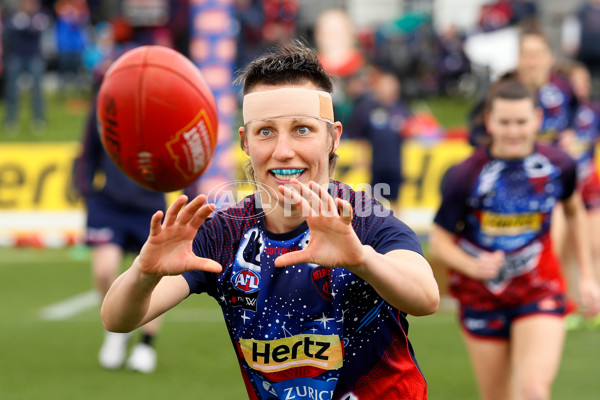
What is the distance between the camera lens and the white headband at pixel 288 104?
334 centimetres

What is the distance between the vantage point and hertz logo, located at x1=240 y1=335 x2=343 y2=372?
335 cm

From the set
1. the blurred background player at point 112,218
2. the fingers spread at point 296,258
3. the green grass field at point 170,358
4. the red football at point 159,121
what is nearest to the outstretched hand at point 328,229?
the fingers spread at point 296,258

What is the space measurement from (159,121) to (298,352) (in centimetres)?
170

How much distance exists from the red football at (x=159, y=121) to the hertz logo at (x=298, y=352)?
4.39ft

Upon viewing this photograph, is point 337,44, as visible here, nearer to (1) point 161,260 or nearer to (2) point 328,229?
(1) point 161,260

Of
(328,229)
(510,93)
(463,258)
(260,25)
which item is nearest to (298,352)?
(328,229)

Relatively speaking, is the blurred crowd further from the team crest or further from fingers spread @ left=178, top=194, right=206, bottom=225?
fingers spread @ left=178, top=194, right=206, bottom=225

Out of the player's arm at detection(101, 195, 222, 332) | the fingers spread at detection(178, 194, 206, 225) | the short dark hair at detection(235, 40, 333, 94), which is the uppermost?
the short dark hair at detection(235, 40, 333, 94)

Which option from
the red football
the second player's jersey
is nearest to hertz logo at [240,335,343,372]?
the red football

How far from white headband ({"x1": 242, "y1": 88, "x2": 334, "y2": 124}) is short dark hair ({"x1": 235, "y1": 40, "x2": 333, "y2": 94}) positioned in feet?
0.20

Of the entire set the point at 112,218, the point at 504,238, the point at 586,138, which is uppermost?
the point at 504,238

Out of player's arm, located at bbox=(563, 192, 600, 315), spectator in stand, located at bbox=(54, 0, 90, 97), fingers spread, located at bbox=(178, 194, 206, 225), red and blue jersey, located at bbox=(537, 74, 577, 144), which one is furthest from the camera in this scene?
spectator in stand, located at bbox=(54, 0, 90, 97)

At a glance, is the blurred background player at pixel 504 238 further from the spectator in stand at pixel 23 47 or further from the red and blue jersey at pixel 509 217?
the spectator in stand at pixel 23 47

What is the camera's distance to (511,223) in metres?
5.57
